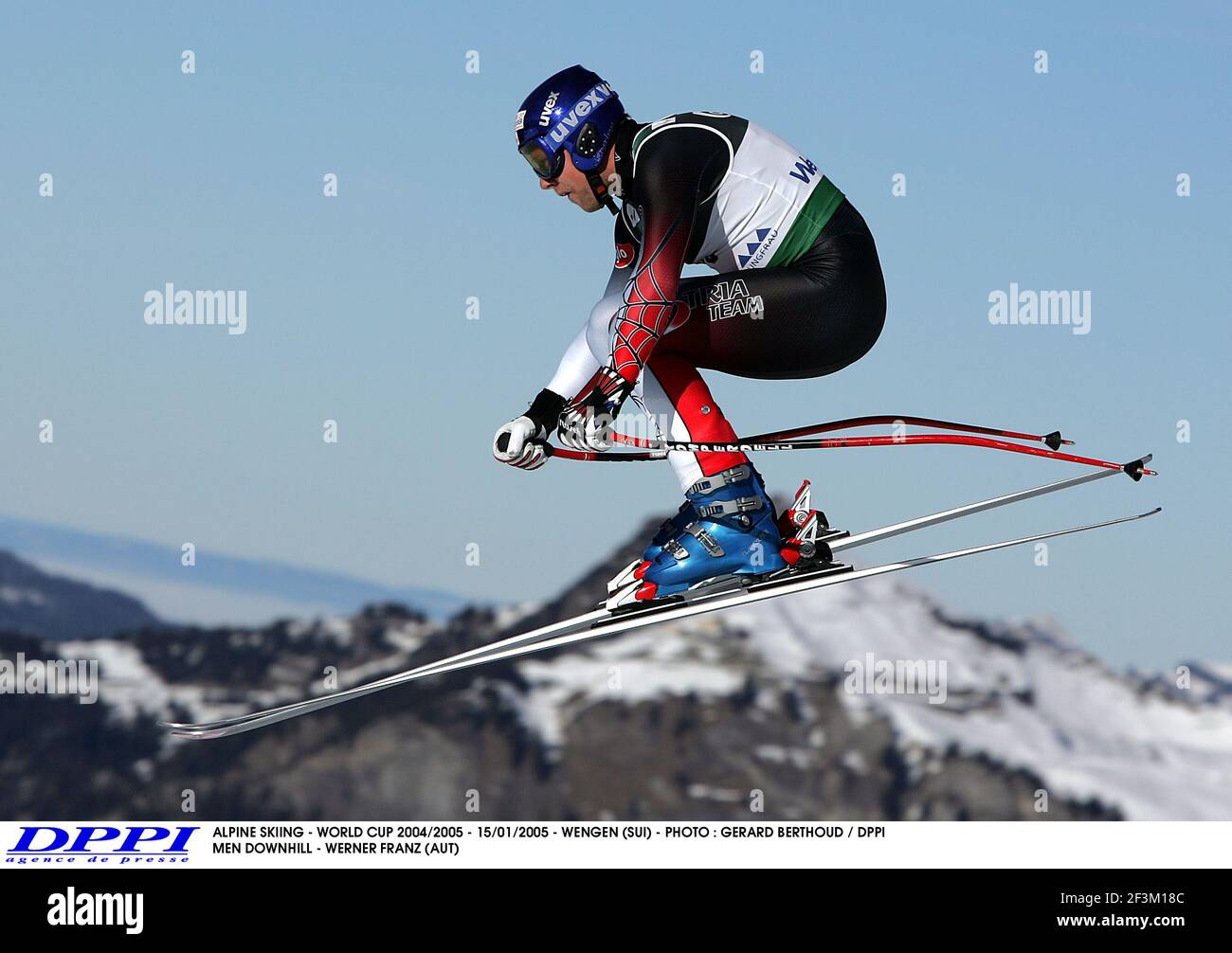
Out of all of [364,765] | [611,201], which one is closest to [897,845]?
[611,201]

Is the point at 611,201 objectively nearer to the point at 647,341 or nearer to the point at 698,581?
the point at 647,341

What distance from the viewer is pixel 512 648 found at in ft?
21.7

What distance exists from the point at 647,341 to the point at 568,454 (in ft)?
2.37

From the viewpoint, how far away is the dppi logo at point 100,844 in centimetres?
677

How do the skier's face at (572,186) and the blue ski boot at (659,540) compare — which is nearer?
the skier's face at (572,186)

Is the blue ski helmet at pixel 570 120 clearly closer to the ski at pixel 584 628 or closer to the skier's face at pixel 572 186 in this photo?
the skier's face at pixel 572 186

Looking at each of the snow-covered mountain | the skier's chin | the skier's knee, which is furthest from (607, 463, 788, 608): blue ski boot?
the snow-covered mountain

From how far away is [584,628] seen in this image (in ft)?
21.2

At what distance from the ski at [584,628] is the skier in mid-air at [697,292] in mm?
128

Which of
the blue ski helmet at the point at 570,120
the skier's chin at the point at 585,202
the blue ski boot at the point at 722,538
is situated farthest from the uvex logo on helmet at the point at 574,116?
the blue ski boot at the point at 722,538

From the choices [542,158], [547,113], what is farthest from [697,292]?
[547,113]

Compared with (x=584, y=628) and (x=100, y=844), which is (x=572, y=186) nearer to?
(x=584, y=628)

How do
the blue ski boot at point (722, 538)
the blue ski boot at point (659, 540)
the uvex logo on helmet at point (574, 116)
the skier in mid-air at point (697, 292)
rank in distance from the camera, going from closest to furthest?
the skier in mid-air at point (697, 292) < the uvex logo on helmet at point (574, 116) < the blue ski boot at point (722, 538) < the blue ski boot at point (659, 540)

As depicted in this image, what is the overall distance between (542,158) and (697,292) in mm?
892
